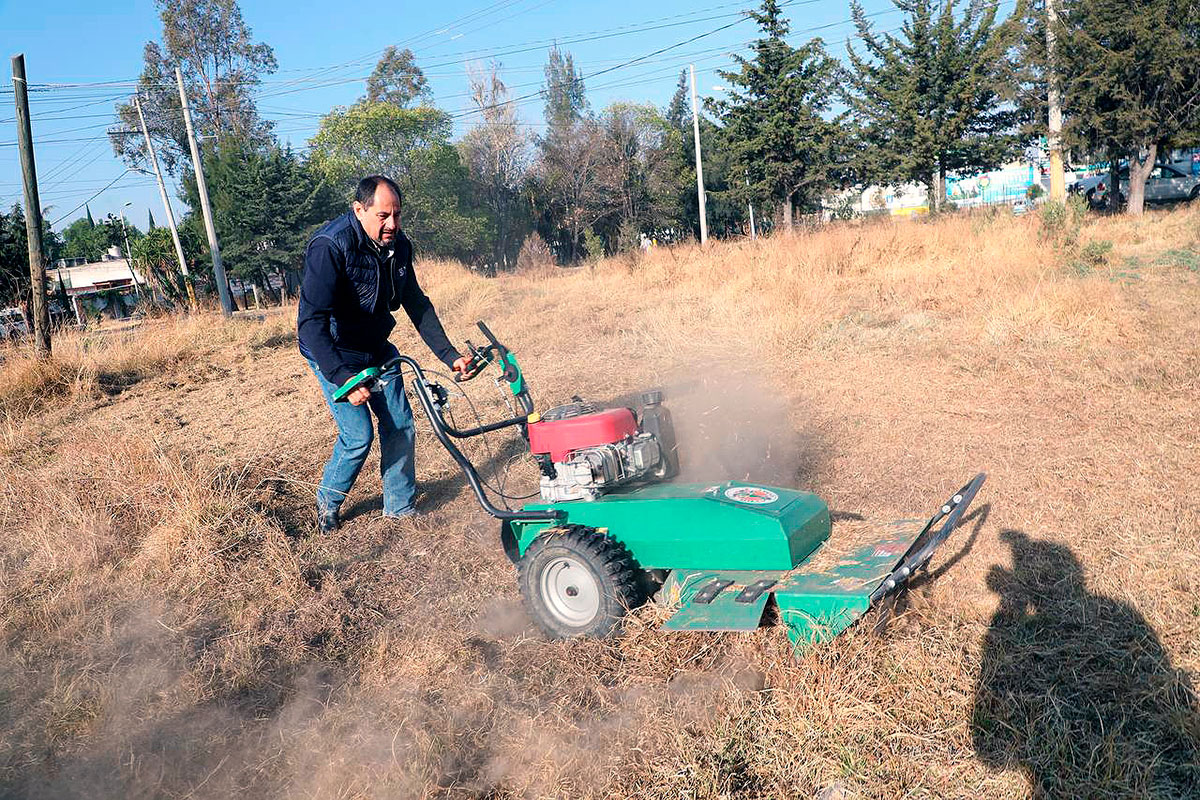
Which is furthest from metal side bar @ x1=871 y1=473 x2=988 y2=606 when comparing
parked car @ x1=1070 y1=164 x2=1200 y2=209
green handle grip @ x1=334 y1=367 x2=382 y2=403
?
parked car @ x1=1070 y1=164 x2=1200 y2=209

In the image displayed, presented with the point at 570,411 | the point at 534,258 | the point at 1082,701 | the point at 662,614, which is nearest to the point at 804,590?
the point at 662,614

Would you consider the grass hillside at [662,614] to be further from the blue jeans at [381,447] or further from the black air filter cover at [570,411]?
the black air filter cover at [570,411]

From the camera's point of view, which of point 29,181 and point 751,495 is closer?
point 751,495

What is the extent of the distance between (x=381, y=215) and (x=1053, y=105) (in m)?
20.7

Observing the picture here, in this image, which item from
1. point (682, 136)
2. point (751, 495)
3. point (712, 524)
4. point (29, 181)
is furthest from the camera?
point (682, 136)

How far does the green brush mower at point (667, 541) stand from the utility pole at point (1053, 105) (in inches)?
712

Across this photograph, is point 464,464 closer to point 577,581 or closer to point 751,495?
point 577,581

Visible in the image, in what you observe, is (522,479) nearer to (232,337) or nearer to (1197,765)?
(1197,765)

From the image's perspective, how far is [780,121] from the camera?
24.4 metres

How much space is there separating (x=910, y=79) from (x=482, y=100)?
1125 inches

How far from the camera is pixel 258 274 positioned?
3281cm

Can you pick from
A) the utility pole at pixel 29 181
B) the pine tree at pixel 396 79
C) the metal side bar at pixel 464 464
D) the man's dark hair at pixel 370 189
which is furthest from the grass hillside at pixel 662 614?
the pine tree at pixel 396 79

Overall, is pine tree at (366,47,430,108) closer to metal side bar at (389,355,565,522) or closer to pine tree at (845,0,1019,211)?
pine tree at (845,0,1019,211)

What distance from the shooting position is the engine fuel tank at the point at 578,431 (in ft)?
12.1
